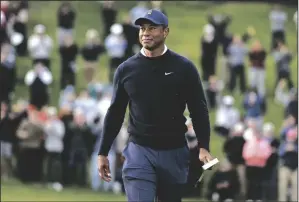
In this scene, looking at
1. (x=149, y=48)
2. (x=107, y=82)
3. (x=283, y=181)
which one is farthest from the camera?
(x=107, y=82)

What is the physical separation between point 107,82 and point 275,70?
15.9ft

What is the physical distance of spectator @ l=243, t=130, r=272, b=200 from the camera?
59.1 feet

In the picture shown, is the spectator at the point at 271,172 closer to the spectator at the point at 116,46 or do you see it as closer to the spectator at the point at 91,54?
the spectator at the point at 116,46

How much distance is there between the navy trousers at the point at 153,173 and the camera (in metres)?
7.95

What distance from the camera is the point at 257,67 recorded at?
24359 millimetres

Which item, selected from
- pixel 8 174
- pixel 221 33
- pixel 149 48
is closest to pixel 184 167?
pixel 149 48

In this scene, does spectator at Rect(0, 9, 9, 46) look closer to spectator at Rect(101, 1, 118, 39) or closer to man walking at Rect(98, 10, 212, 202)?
spectator at Rect(101, 1, 118, 39)

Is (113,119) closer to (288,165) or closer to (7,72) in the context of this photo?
(288,165)

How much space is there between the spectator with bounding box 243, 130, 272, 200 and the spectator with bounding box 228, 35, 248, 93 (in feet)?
21.3

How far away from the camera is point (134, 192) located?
26.1 feet

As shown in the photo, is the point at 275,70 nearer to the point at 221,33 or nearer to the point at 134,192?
the point at 221,33

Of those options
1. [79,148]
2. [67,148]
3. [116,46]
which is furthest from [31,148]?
[116,46]

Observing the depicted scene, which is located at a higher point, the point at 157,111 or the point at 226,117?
the point at 157,111

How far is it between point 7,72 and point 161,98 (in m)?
15.3
